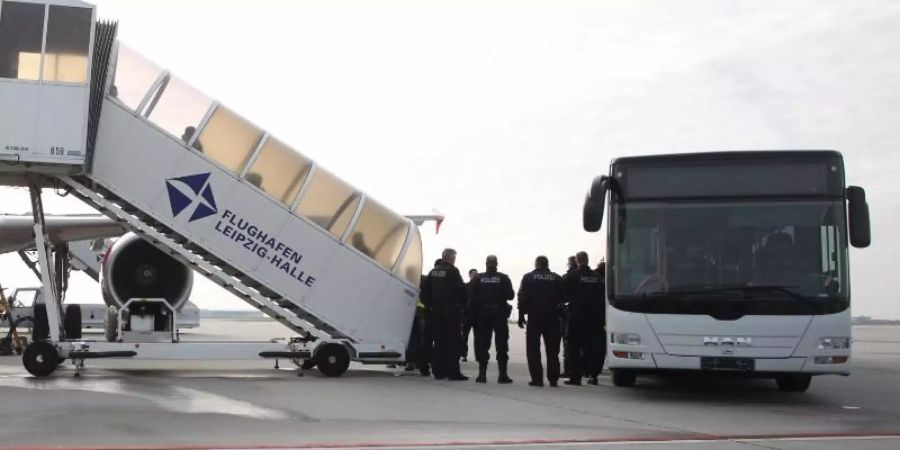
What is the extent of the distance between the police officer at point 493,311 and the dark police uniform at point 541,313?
0.39 m

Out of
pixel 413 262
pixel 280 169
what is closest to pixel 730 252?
pixel 413 262

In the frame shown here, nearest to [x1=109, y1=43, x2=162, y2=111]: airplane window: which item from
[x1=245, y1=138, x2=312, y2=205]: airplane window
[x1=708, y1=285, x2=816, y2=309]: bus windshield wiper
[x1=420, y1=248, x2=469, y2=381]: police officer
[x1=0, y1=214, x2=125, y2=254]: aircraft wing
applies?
[x1=245, y1=138, x2=312, y2=205]: airplane window

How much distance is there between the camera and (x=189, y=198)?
1424cm

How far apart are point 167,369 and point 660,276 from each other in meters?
9.09

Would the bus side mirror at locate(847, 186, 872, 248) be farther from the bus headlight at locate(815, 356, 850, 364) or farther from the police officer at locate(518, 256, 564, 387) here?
the police officer at locate(518, 256, 564, 387)

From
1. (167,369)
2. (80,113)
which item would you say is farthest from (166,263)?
(80,113)

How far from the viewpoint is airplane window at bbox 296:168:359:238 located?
48.8 feet

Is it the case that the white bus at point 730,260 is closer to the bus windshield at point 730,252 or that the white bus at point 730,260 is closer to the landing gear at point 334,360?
the bus windshield at point 730,252

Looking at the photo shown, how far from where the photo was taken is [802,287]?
11.2 m

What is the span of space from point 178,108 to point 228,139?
0.82m

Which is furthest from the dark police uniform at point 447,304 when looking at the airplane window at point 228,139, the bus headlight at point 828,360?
the bus headlight at point 828,360

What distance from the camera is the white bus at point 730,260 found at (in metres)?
11.1

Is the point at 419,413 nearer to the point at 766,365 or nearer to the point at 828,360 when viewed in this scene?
the point at 766,365

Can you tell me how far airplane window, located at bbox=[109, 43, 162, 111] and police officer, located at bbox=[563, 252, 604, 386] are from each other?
6.48 meters
